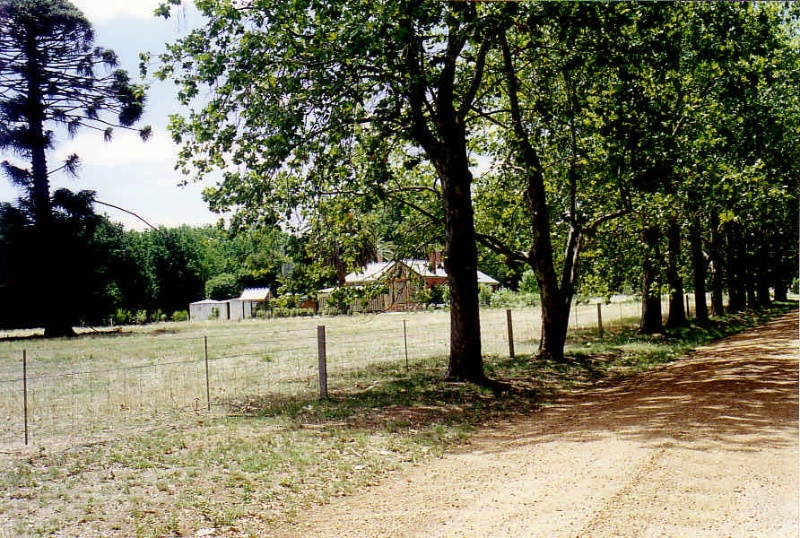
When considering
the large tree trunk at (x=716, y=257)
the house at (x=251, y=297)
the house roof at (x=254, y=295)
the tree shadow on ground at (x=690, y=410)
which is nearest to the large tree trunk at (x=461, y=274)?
the tree shadow on ground at (x=690, y=410)

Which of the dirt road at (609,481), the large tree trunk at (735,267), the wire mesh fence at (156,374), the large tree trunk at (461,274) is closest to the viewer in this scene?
the dirt road at (609,481)

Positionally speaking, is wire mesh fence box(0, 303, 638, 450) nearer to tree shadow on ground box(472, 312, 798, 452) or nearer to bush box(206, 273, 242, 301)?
tree shadow on ground box(472, 312, 798, 452)

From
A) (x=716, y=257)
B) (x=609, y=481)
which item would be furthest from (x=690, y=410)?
(x=716, y=257)

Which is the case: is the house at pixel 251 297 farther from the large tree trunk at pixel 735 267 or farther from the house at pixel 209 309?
the large tree trunk at pixel 735 267

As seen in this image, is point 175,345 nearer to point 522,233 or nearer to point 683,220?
point 522,233

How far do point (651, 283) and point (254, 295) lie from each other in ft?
147

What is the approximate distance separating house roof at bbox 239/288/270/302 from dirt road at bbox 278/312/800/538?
5167cm

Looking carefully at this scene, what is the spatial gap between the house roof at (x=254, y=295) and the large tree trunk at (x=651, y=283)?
4072 cm

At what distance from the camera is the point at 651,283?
22.5m

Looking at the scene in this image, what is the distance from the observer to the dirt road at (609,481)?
16.7 feet

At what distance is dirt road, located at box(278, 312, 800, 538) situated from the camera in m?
5.08

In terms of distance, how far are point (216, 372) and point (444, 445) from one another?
29.3ft

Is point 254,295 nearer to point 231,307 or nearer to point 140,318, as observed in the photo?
point 231,307

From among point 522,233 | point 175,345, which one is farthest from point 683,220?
point 175,345
